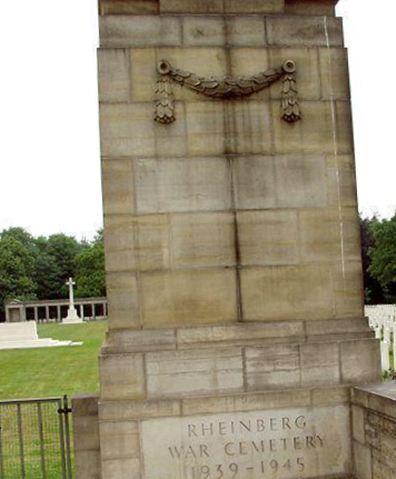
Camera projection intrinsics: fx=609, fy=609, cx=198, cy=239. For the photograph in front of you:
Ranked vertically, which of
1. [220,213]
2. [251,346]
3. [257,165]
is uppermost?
[257,165]

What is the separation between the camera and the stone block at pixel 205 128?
251 inches

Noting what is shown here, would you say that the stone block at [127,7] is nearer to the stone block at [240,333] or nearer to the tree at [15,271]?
the stone block at [240,333]

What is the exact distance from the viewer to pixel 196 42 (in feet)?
21.1

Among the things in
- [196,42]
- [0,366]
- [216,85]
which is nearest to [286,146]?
[216,85]

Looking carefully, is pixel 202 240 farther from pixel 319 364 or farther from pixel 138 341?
pixel 319 364

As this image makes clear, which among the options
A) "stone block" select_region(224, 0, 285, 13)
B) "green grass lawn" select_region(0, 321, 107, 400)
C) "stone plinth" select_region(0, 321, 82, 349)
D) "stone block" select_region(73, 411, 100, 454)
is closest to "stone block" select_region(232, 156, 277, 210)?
"stone block" select_region(224, 0, 285, 13)

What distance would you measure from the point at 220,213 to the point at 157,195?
2.24ft

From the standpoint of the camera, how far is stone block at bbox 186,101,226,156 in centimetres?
637

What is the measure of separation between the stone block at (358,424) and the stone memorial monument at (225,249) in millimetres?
109

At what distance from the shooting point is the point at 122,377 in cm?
609

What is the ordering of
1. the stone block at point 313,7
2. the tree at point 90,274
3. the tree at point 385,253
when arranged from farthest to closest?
the tree at point 90,274
the tree at point 385,253
the stone block at point 313,7

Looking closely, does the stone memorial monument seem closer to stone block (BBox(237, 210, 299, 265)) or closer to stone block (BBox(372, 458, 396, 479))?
stone block (BBox(237, 210, 299, 265))

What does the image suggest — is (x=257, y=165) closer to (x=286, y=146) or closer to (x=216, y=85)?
(x=286, y=146)

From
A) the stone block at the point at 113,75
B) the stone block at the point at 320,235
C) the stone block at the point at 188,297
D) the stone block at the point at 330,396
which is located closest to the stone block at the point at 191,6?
the stone block at the point at 113,75
